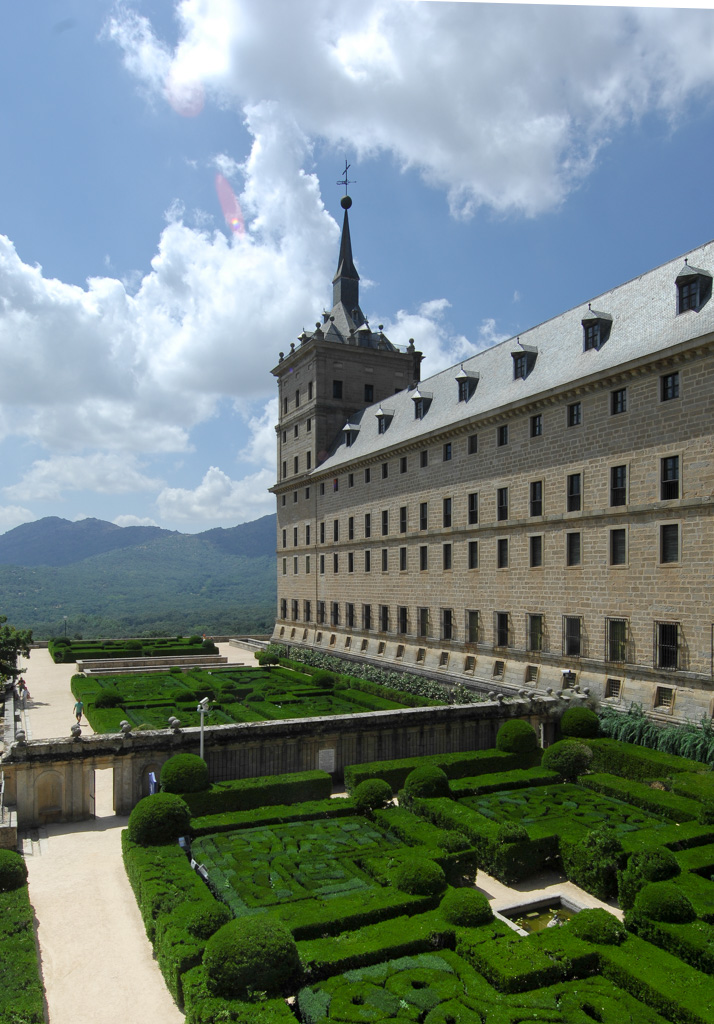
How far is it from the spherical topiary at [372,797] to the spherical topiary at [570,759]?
658 centimetres

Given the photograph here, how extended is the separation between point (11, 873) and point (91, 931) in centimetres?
198

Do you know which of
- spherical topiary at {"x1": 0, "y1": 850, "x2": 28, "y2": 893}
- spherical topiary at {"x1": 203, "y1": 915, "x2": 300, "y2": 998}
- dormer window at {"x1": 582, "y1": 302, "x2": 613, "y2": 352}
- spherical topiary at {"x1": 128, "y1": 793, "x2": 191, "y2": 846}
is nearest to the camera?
spherical topiary at {"x1": 203, "y1": 915, "x2": 300, "y2": 998}

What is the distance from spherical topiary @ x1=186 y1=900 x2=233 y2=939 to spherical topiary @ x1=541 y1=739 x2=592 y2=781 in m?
13.7

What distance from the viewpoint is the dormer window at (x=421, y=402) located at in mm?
44469

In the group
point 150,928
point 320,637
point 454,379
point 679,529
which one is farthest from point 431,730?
point 320,637

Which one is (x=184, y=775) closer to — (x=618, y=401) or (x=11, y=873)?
(x=11, y=873)

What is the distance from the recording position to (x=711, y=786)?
2039 cm

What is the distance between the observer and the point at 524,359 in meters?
35.9

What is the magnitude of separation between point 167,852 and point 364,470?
3358cm

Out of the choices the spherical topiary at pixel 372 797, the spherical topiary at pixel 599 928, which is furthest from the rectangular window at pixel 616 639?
the spherical topiary at pixel 599 928

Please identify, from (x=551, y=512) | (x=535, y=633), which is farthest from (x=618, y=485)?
(x=535, y=633)

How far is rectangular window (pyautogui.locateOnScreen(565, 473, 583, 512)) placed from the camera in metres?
30.5

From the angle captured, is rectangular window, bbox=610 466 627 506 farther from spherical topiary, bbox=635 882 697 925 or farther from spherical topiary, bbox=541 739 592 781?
spherical topiary, bbox=635 882 697 925

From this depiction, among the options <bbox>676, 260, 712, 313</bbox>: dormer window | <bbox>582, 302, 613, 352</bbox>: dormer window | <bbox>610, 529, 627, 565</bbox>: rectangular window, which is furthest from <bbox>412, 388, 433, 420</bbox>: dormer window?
<bbox>676, 260, 712, 313</bbox>: dormer window
